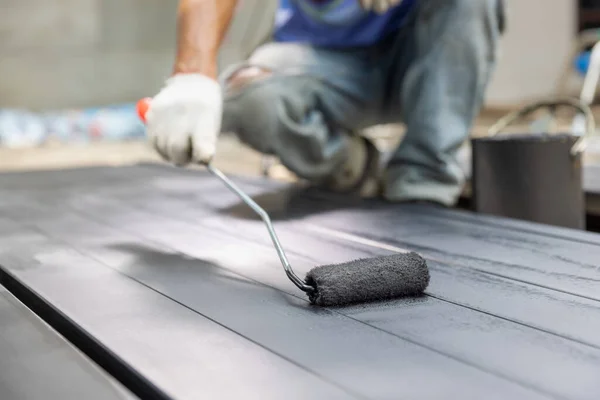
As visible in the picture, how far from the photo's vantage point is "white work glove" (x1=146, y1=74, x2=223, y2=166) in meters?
1.24

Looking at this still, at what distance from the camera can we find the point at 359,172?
212 centimetres

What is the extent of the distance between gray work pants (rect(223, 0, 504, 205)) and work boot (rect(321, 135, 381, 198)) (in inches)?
1.9

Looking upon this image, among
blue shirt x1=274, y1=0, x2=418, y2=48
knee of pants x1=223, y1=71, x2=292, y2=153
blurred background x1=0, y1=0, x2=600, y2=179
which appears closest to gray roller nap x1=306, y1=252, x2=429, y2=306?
knee of pants x1=223, y1=71, x2=292, y2=153

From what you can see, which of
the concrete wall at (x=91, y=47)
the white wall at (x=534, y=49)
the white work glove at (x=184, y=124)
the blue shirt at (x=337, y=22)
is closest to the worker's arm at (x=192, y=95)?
the white work glove at (x=184, y=124)

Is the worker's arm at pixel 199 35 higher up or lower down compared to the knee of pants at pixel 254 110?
higher up

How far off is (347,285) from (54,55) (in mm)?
4093

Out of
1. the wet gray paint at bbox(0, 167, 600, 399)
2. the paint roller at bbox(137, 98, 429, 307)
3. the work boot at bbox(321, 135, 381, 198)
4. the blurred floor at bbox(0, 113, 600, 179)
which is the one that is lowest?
the blurred floor at bbox(0, 113, 600, 179)

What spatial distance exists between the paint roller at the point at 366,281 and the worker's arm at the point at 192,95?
0.41 meters

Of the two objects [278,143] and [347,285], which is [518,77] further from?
[347,285]

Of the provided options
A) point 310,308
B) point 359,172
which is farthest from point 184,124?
point 359,172

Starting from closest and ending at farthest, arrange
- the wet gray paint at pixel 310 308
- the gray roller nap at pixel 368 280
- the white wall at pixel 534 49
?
the wet gray paint at pixel 310 308 < the gray roller nap at pixel 368 280 < the white wall at pixel 534 49

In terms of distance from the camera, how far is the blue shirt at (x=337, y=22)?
6.07 ft

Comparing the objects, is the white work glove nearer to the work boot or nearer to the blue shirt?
the blue shirt

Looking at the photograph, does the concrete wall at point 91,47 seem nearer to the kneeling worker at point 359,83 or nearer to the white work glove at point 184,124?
the kneeling worker at point 359,83
